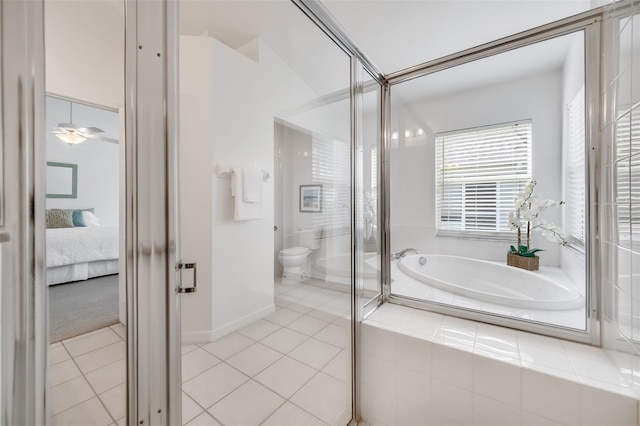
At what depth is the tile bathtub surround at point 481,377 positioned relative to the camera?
97 centimetres

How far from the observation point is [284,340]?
153 cm

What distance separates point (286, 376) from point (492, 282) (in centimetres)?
155

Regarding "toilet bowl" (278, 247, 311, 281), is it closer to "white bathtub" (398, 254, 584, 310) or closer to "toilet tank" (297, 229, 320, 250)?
"toilet tank" (297, 229, 320, 250)

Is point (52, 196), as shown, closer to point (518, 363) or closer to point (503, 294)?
point (518, 363)

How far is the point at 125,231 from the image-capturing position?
0.64m

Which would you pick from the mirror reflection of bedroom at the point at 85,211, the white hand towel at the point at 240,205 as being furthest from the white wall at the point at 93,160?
the white hand towel at the point at 240,205

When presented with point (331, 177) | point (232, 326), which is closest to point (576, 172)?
point (331, 177)

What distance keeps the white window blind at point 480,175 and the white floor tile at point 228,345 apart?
1655 mm

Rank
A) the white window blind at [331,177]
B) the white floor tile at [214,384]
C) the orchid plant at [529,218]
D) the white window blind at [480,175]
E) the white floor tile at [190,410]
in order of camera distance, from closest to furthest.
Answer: the white floor tile at [190,410] → the white floor tile at [214,384] → the white window blind at [331,177] → the orchid plant at [529,218] → the white window blind at [480,175]

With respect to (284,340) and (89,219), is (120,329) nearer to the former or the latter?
(89,219)

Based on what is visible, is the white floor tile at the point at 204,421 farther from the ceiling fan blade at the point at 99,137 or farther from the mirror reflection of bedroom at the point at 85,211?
the ceiling fan blade at the point at 99,137

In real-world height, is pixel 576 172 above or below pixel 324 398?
above

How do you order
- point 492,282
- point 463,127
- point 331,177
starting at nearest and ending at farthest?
point 331,177 < point 492,282 < point 463,127

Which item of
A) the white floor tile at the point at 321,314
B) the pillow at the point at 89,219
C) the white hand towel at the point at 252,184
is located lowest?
the white floor tile at the point at 321,314
